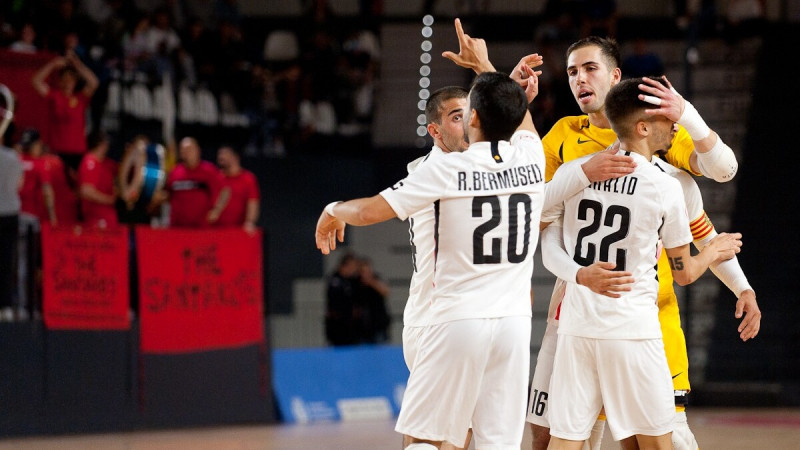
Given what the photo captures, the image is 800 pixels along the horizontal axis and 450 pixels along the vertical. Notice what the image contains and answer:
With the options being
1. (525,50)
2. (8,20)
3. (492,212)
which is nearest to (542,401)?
(492,212)

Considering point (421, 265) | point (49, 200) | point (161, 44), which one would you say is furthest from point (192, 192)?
point (421, 265)

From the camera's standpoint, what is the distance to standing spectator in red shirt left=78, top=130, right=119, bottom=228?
11.8 m

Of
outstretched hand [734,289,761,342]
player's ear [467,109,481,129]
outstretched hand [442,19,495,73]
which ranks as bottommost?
outstretched hand [734,289,761,342]

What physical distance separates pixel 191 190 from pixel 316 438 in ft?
11.0

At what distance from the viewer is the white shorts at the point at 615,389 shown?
484cm

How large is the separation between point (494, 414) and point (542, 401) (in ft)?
2.47

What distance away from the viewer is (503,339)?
4695 millimetres

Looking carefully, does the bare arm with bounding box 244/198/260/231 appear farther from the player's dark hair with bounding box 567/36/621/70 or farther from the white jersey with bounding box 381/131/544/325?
the white jersey with bounding box 381/131/544/325

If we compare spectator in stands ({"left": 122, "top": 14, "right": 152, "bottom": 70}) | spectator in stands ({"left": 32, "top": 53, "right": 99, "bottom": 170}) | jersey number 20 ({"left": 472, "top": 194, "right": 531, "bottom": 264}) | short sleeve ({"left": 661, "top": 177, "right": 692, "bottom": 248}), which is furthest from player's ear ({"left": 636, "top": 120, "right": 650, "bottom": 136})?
spectator in stands ({"left": 122, "top": 14, "right": 152, "bottom": 70})

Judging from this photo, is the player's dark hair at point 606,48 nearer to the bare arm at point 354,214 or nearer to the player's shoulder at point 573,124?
the player's shoulder at point 573,124

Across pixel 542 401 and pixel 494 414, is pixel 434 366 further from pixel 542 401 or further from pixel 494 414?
pixel 542 401

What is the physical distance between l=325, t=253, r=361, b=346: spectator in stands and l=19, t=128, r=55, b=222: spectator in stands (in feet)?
10.9

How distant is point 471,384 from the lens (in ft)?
15.3

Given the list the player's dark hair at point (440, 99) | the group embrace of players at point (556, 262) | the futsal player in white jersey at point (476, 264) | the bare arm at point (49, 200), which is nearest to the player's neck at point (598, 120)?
the group embrace of players at point (556, 262)
